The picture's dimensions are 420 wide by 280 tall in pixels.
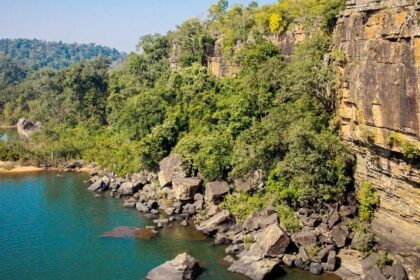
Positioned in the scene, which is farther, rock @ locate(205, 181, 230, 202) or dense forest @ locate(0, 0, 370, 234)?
rock @ locate(205, 181, 230, 202)

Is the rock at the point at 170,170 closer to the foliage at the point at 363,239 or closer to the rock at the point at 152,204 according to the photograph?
the rock at the point at 152,204

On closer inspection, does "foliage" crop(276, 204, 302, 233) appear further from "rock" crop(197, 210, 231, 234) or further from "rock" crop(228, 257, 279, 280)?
"rock" crop(197, 210, 231, 234)

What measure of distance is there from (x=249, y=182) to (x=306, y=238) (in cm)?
737

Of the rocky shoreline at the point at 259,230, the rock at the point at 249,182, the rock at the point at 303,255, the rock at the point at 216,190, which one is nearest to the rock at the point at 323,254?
the rocky shoreline at the point at 259,230

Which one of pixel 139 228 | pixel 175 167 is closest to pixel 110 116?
pixel 175 167

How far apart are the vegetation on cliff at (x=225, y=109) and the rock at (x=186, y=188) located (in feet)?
3.52

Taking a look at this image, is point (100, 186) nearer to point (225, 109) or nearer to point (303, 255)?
point (225, 109)

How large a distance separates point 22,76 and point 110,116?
7036 cm

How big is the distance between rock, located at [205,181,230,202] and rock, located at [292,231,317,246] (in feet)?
24.5

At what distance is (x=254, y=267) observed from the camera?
82.3 feet

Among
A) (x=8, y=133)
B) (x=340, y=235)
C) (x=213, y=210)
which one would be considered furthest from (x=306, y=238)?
(x=8, y=133)

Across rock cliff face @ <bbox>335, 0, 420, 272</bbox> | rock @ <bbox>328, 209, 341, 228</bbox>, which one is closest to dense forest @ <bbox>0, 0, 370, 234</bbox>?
rock @ <bbox>328, 209, 341, 228</bbox>

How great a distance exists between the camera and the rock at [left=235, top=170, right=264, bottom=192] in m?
32.8

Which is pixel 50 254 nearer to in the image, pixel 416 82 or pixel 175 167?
pixel 175 167
